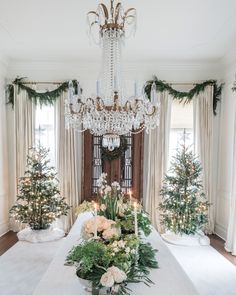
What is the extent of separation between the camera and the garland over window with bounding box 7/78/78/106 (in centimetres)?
529

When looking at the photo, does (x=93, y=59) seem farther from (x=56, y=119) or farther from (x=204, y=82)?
(x=204, y=82)

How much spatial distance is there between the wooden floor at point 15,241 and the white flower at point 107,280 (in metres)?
3.30

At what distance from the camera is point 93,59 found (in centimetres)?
530

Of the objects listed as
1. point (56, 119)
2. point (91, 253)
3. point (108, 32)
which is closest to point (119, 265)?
point (91, 253)

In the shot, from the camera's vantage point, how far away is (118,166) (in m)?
5.36

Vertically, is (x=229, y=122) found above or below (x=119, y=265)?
above

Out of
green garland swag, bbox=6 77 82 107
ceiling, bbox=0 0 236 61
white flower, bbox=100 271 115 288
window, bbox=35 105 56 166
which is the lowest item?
white flower, bbox=100 271 115 288

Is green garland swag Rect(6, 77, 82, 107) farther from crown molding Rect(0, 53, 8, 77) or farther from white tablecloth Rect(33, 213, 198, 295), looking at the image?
white tablecloth Rect(33, 213, 198, 295)

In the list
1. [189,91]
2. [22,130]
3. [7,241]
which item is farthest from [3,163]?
[189,91]

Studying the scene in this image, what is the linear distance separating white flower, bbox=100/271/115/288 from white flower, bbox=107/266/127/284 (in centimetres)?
2

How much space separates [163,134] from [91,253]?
4022 millimetres

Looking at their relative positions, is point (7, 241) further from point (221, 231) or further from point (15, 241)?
point (221, 231)

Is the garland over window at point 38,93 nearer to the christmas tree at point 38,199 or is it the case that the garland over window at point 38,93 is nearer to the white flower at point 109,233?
the christmas tree at point 38,199

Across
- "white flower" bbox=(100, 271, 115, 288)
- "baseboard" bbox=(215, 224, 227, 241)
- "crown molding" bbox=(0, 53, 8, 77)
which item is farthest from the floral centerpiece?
"crown molding" bbox=(0, 53, 8, 77)
